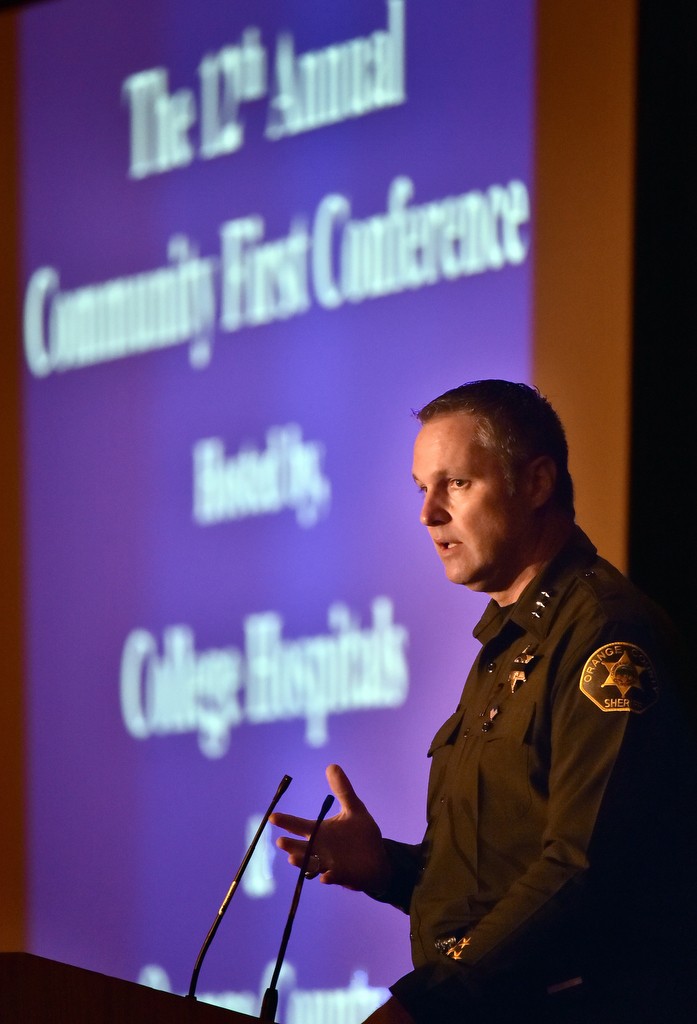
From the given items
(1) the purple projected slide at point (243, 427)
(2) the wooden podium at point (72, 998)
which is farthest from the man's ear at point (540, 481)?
(2) the wooden podium at point (72, 998)

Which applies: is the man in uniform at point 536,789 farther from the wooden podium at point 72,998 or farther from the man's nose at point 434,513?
the wooden podium at point 72,998

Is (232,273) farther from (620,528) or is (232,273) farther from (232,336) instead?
(620,528)

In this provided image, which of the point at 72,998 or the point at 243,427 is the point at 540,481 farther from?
the point at 243,427

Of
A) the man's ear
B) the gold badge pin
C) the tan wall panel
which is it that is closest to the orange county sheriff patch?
the gold badge pin

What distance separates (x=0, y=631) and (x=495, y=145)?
1.87m

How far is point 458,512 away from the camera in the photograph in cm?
258

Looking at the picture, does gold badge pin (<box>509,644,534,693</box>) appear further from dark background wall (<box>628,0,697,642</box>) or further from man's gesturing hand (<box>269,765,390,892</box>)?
dark background wall (<box>628,0,697,642</box>)

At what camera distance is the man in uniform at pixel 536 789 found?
2.11 meters

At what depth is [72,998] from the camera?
2006 mm

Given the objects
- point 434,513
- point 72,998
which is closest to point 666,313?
point 434,513

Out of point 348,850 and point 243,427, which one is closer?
point 348,850

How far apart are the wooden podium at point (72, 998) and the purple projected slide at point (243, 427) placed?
143cm

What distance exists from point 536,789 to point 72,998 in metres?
0.71

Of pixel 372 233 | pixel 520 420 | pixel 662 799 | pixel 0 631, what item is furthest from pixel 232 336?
pixel 662 799
